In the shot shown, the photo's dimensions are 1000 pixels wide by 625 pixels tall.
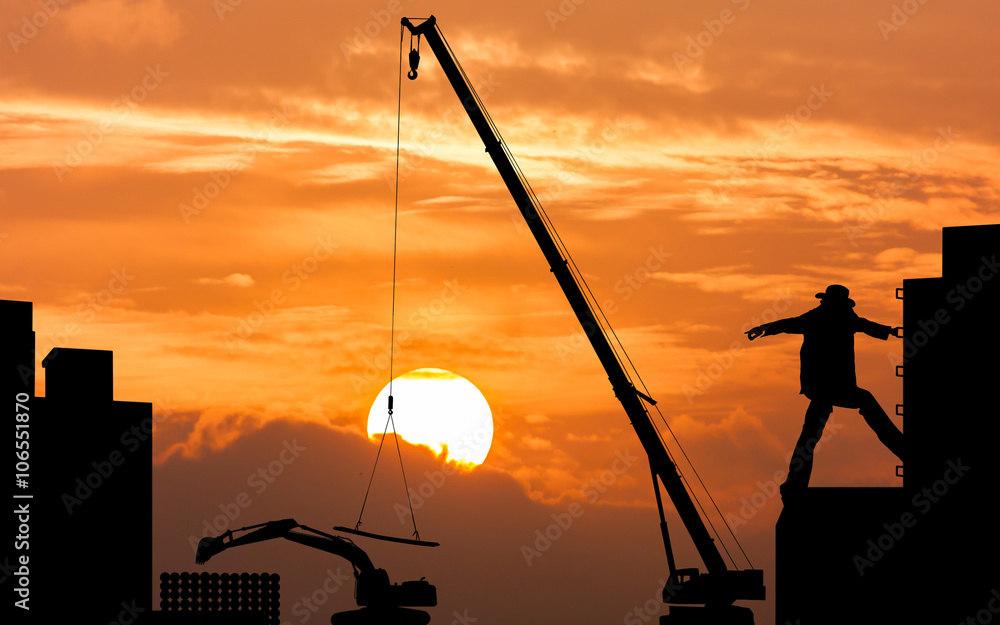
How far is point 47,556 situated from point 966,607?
159ft

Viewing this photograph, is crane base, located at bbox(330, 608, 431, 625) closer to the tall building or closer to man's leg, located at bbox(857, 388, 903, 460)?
the tall building

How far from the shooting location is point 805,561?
5256cm

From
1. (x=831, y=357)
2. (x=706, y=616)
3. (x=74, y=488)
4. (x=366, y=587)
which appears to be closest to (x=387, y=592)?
(x=366, y=587)

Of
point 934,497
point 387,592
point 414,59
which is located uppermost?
point 414,59

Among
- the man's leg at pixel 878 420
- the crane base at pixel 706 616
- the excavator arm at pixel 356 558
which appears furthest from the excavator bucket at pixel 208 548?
the man's leg at pixel 878 420

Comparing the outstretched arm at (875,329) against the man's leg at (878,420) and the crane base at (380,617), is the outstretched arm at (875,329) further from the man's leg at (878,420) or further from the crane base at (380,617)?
the crane base at (380,617)

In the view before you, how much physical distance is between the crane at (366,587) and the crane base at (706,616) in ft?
39.3

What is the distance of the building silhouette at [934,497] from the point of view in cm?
4838

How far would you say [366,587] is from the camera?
6400cm

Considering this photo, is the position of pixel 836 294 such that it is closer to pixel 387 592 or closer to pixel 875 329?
pixel 875 329

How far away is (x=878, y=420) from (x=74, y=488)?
47082 millimetres

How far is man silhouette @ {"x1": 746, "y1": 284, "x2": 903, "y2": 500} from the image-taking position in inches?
1893

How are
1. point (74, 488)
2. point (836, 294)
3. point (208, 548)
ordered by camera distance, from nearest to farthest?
point (836, 294) → point (208, 548) → point (74, 488)

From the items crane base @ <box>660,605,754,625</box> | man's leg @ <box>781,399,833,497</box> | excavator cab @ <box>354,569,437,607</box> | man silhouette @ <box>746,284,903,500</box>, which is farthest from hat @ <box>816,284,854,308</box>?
excavator cab @ <box>354,569,437,607</box>
